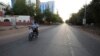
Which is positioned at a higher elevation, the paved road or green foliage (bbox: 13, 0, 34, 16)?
green foliage (bbox: 13, 0, 34, 16)

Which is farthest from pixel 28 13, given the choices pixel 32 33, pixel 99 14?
pixel 32 33

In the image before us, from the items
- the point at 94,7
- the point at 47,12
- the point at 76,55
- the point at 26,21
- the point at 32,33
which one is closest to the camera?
the point at 76,55

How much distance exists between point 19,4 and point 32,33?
3278 inches

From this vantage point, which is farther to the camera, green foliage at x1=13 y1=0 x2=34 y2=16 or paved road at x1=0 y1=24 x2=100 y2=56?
green foliage at x1=13 y1=0 x2=34 y2=16

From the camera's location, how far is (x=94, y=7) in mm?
48812

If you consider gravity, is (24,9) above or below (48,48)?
above

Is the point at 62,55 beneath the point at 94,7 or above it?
beneath

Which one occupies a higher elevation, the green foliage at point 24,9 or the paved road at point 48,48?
the green foliage at point 24,9

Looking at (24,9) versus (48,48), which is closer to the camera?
(48,48)

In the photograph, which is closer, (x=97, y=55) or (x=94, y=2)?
(x=97, y=55)

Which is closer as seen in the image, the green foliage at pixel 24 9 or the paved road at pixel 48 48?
the paved road at pixel 48 48

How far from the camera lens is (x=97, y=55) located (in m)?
11.6

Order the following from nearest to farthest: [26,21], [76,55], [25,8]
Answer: [76,55], [26,21], [25,8]

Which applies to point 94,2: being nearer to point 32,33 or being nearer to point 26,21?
point 32,33
